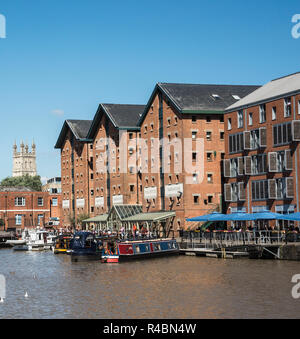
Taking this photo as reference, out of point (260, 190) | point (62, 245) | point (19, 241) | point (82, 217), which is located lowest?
point (19, 241)

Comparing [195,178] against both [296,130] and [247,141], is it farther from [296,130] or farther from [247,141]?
[296,130]

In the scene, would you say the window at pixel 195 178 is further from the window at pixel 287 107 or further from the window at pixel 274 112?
the window at pixel 287 107

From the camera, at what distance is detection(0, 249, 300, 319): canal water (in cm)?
3491

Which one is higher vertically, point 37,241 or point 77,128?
point 77,128

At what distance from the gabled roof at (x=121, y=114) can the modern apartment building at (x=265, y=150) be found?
25324 millimetres

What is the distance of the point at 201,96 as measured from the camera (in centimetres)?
9200

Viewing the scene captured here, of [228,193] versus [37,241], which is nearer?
[228,193]

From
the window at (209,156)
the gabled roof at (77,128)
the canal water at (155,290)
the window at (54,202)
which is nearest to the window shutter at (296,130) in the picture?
the canal water at (155,290)

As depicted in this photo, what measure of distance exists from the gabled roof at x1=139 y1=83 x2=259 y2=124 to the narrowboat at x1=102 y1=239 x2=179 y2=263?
22.5 meters

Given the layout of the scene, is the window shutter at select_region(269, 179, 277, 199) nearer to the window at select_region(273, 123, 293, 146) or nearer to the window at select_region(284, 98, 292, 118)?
the window at select_region(273, 123, 293, 146)

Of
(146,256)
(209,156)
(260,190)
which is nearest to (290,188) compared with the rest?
(260,190)

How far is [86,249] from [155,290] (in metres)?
28.5

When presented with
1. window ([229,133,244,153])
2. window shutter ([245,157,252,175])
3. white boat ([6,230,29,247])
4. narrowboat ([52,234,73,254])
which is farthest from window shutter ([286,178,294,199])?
white boat ([6,230,29,247])
